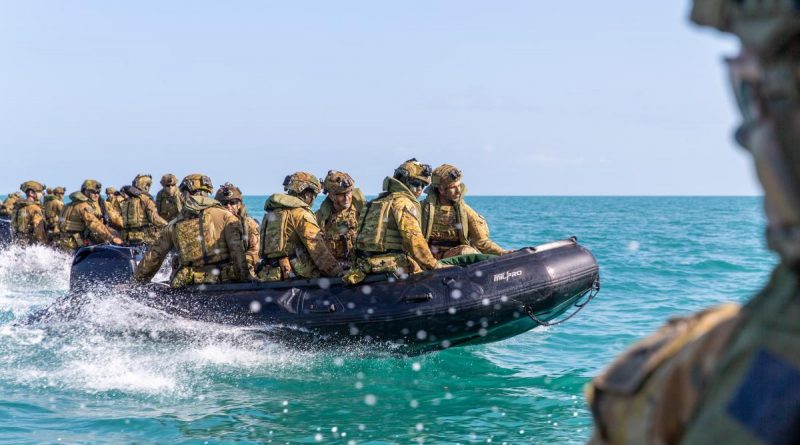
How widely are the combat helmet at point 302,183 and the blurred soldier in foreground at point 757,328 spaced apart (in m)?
8.49

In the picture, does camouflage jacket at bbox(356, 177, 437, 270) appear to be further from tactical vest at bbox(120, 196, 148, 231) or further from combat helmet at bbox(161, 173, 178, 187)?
tactical vest at bbox(120, 196, 148, 231)

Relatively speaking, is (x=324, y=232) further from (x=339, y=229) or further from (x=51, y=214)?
(x=51, y=214)

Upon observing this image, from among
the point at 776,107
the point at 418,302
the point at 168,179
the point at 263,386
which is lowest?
the point at 263,386

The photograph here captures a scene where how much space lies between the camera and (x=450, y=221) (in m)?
9.73

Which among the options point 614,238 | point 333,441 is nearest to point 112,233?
point 333,441

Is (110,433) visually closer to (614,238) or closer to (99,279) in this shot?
(99,279)

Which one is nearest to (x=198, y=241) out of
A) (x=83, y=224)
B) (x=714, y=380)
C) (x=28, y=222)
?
(x=714, y=380)

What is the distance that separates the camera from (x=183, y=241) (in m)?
9.52

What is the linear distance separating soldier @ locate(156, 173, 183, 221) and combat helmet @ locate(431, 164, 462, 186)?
8.61 meters

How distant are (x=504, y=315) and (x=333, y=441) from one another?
110 inches

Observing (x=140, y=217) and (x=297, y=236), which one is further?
(x=140, y=217)

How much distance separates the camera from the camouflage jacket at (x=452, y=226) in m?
9.70

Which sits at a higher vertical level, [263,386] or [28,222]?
[28,222]

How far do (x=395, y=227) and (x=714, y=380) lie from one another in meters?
7.57
